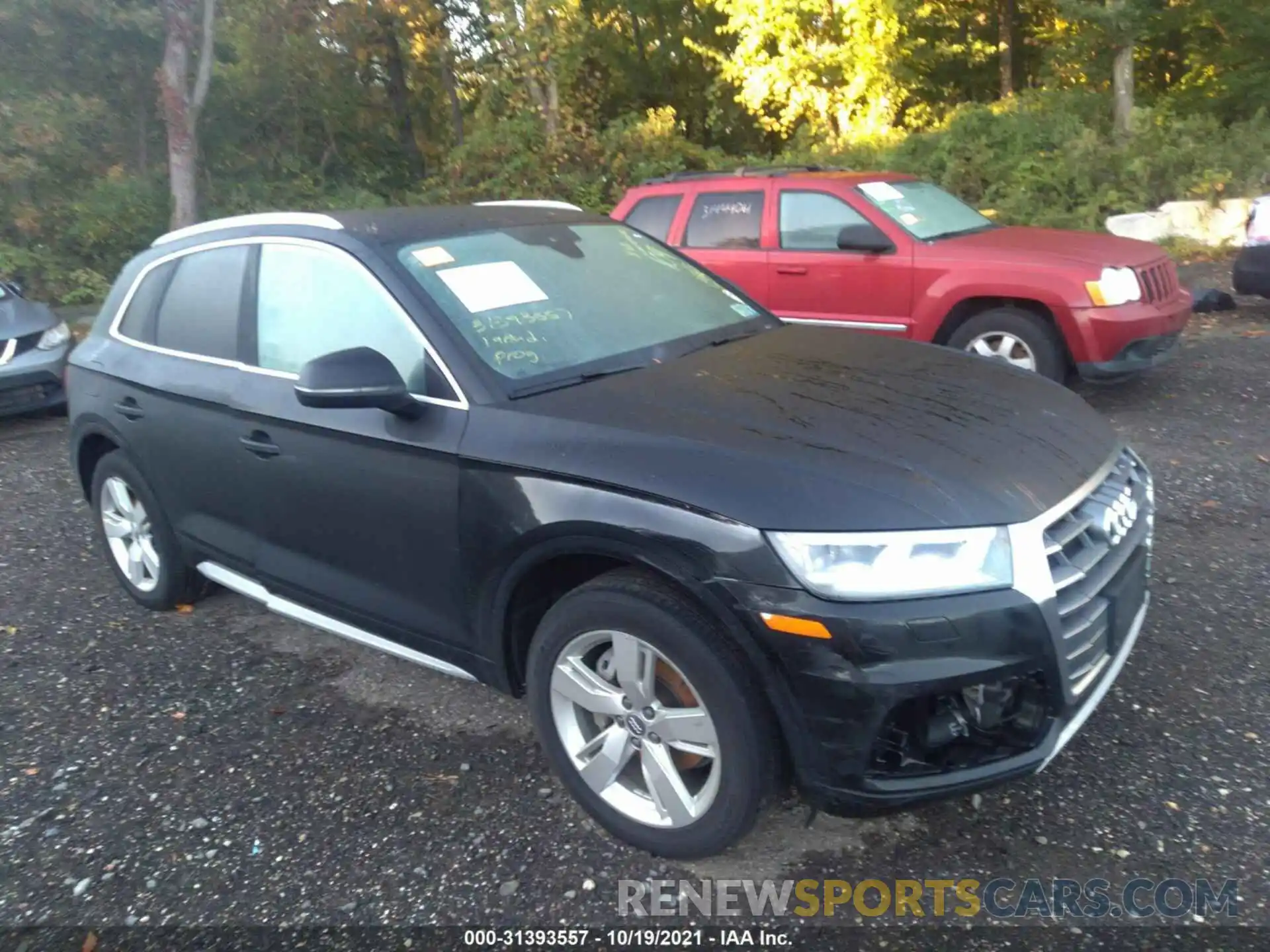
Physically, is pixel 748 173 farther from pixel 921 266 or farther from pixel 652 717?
pixel 652 717

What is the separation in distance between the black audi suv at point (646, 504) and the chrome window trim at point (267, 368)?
11mm

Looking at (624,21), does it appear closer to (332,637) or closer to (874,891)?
(332,637)

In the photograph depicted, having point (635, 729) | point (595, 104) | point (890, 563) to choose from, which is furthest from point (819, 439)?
point (595, 104)

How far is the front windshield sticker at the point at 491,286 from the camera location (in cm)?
326

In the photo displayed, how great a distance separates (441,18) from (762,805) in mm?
23114

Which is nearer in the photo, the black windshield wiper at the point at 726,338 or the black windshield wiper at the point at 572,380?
the black windshield wiper at the point at 572,380

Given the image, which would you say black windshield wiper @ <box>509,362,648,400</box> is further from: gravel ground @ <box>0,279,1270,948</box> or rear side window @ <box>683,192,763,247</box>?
rear side window @ <box>683,192,763,247</box>

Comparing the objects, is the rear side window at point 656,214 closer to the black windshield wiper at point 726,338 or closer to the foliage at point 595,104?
the black windshield wiper at point 726,338

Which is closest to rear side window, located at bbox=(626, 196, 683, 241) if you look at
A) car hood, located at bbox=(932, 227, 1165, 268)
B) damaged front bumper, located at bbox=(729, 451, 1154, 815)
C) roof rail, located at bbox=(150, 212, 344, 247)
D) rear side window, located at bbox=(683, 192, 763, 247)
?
rear side window, located at bbox=(683, 192, 763, 247)

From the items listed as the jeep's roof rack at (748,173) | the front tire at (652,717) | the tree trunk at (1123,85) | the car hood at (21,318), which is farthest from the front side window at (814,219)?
the tree trunk at (1123,85)

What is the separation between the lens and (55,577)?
16.9 feet

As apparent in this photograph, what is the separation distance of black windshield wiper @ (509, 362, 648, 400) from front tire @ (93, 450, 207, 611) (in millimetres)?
2041

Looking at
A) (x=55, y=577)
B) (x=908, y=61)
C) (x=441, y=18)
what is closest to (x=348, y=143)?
(x=441, y=18)

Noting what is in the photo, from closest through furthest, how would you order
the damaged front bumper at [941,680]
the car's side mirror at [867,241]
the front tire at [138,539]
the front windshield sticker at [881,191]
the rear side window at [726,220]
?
the damaged front bumper at [941,680], the front tire at [138,539], the car's side mirror at [867,241], the front windshield sticker at [881,191], the rear side window at [726,220]
